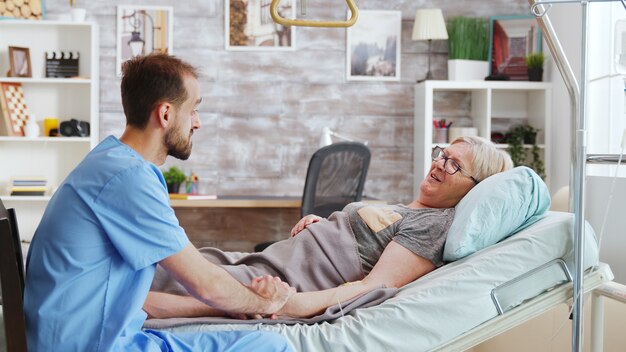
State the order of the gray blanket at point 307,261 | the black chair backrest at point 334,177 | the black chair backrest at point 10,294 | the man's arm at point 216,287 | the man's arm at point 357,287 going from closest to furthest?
1. the black chair backrest at point 10,294
2. the man's arm at point 216,287
3. the man's arm at point 357,287
4. the gray blanket at point 307,261
5. the black chair backrest at point 334,177

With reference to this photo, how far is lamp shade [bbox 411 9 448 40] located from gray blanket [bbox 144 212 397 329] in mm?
2634

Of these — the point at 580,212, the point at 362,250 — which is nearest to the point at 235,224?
the point at 362,250

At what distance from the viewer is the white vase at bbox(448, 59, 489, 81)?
198 inches

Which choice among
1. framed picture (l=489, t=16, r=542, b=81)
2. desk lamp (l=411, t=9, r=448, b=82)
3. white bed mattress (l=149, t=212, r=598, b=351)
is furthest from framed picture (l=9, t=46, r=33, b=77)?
Answer: white bed mattress (l=149, t=212, r=598, b=351)

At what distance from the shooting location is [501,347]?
2.82 metres

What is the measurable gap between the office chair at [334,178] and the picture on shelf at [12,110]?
159 cm

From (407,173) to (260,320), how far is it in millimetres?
3263

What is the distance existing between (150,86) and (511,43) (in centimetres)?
367

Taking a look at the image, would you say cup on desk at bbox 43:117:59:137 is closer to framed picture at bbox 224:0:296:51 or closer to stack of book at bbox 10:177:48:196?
stack of book at bbox 10:177:48:196

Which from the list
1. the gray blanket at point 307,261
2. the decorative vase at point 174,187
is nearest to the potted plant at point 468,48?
the decorative vase at point 174,187

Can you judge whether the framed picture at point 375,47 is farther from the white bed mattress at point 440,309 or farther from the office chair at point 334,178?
the white bed mattress at point 440,309

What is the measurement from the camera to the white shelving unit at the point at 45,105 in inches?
197

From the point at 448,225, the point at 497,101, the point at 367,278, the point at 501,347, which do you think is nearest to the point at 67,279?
the point at 367,278

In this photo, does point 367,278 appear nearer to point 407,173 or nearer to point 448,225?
point 448,225
